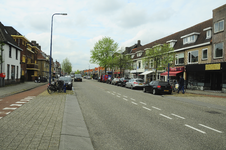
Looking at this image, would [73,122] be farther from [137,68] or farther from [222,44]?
[137,68]

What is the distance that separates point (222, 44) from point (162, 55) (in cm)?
710

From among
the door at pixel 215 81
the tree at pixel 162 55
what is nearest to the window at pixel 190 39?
the tree at pixel 162 55

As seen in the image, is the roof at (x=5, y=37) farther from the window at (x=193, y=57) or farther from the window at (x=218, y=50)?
the window at (x=218, y=50)

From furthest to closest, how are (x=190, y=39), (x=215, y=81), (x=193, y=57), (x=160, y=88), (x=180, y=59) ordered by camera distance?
(x=180, y=59)
(x=190, y=39)
(x=193, y=57)
(x=215, y=81)
(x=160, y=88)

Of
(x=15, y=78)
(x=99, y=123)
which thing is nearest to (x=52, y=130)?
(x=99, y=123)

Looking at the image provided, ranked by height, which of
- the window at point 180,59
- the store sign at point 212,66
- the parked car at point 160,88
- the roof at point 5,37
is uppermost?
the roof at point 5,37

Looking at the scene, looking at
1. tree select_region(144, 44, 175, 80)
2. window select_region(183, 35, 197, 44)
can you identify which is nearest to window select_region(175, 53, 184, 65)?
window select_region(183, 35, 197, 44)

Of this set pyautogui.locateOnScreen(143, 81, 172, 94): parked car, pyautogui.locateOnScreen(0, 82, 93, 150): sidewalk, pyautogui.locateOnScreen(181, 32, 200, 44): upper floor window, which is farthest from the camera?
pyautogui.locateOnScreen(181, 32, 200, 44): upper floor window

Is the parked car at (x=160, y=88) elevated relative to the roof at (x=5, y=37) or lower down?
lower down

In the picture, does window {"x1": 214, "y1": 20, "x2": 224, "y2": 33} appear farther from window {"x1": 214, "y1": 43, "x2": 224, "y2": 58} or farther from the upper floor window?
the upper floor window

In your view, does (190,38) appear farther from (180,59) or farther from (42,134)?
A: (42,134)

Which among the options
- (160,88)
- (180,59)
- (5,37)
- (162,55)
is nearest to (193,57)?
(180,59)

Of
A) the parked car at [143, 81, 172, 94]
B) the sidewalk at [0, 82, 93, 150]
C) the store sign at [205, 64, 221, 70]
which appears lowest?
the sidewalk at [0, 82, 93, 150]

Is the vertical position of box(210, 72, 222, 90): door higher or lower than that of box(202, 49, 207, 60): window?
lower
